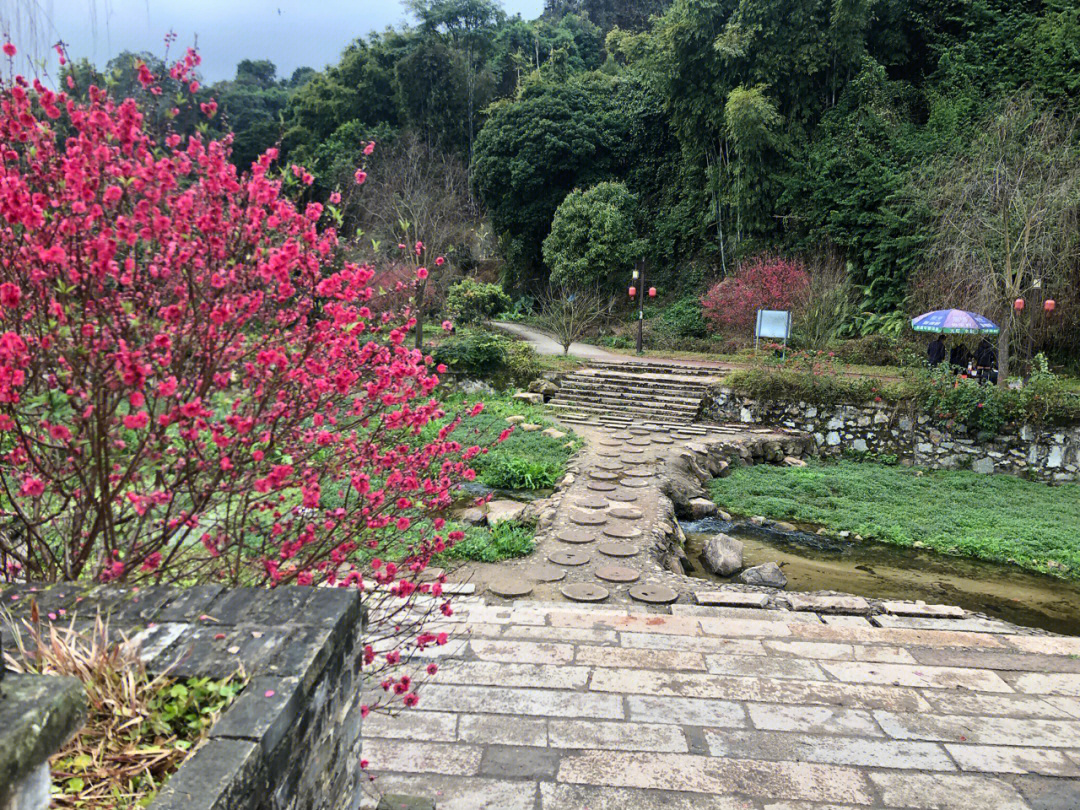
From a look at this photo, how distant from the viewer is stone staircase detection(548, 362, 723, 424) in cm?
1310

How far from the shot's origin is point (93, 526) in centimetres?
263

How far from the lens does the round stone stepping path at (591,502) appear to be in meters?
7.87

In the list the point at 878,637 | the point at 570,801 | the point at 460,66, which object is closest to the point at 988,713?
the point at 878,637

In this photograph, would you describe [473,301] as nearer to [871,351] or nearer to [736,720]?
[871,351]

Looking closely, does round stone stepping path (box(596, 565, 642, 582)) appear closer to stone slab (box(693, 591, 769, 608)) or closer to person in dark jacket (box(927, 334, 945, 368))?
stone slab (box(693, 591, 769, 608))

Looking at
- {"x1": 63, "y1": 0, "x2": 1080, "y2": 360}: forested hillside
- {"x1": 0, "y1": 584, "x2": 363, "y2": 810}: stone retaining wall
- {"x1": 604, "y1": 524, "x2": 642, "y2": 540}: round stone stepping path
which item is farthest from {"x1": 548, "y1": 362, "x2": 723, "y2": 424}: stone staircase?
{"x1": 0, "y1": 584, "x2": 363, "y2": 810}: stone retaining wall

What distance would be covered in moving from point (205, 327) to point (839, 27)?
2300 cm

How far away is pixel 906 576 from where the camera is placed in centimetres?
725

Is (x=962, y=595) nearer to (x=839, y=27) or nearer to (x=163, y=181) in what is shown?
(x=163, y=181)

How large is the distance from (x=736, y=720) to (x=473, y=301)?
1785 centimetres

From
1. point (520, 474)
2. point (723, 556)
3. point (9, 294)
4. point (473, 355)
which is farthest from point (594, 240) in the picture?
point (9, 294)

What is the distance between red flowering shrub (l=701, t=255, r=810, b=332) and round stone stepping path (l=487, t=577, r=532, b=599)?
12.5 m

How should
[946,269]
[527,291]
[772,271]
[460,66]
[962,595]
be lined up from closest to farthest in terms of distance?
[962,595] → [946,269] → [772,271] → [527,291] → [460,66]

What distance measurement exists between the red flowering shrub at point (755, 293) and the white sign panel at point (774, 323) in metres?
2.50
